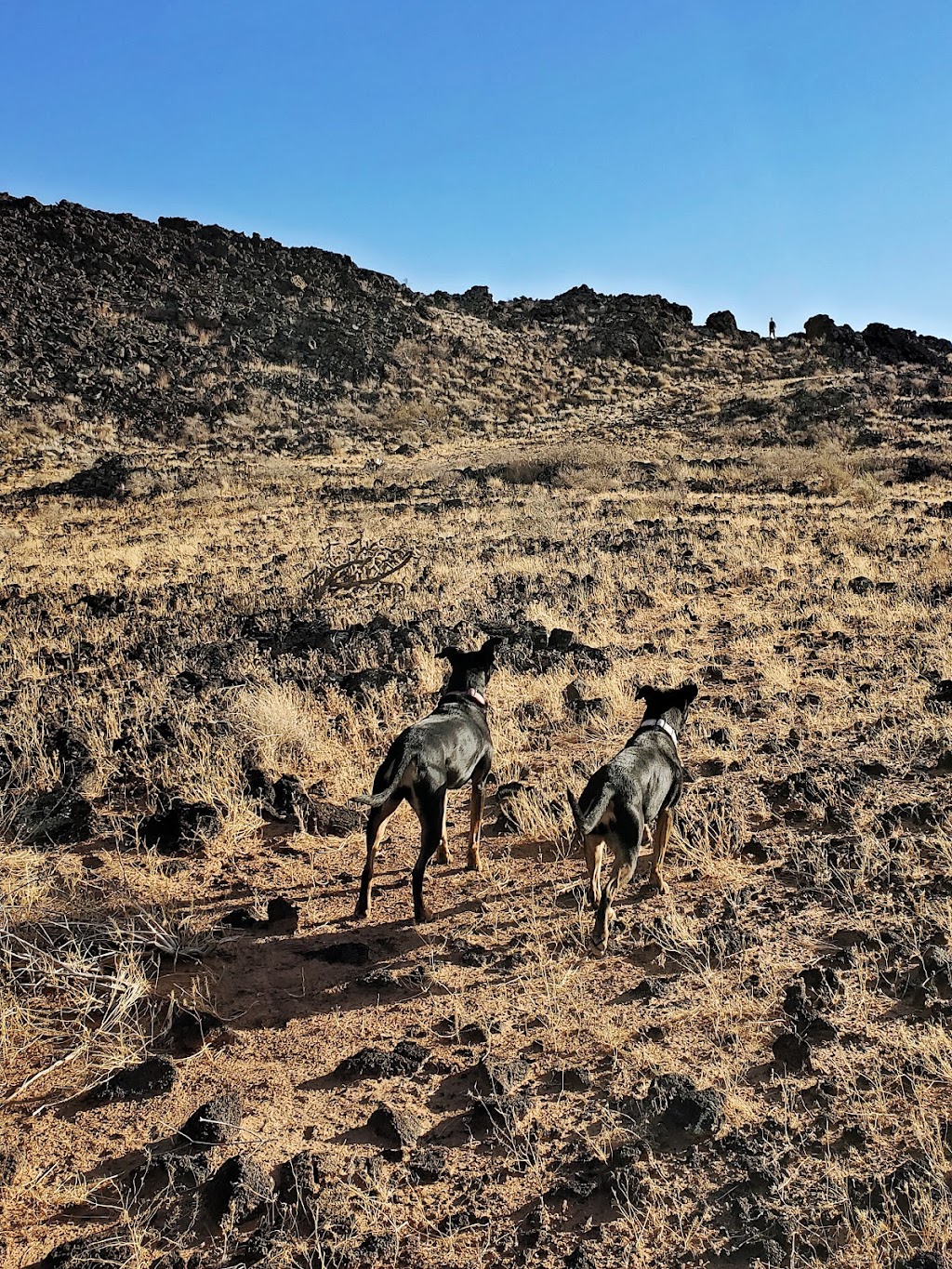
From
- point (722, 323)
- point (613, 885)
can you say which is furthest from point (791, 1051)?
point (722, 323)

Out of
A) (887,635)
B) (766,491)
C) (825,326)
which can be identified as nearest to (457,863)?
(887,635)

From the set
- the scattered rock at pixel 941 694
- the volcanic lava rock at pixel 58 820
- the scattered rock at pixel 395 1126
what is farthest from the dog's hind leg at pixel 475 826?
the scattered rock at pixel 941 694

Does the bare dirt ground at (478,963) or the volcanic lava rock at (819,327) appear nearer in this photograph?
the bare dirt ground at (478,963)

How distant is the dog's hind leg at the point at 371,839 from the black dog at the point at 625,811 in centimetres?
94

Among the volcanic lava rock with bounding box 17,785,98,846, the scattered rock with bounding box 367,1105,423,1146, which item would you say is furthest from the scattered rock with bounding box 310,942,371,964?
the volcanic lava rock with bounding box 17,785,98,846

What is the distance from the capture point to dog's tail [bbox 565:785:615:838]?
401 cm

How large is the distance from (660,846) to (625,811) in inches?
33.1

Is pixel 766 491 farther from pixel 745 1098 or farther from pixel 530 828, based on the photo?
pixel 745 1098

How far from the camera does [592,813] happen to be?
13.3 ft

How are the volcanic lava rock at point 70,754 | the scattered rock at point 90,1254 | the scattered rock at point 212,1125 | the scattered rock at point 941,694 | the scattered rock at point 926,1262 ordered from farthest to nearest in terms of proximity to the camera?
the scattered rock at point 941,694 < the volcanic lava rock at point 70,754 < the scattered rock at point 212,1125 < the scattered rock at point 90,1254 < the scattered rock at point 926,1262

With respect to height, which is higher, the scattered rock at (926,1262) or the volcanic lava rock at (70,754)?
the volcanic lava rock at (70,754)

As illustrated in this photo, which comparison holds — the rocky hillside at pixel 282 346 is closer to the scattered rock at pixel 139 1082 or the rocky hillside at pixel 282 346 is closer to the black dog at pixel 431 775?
the black dog at pixel 431 775

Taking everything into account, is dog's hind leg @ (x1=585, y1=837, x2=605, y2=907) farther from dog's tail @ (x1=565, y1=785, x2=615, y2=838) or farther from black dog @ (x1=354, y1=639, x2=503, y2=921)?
black dog @ (x1=354, y1=639, x2=503, y2=921)

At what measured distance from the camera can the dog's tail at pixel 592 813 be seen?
4.01m
